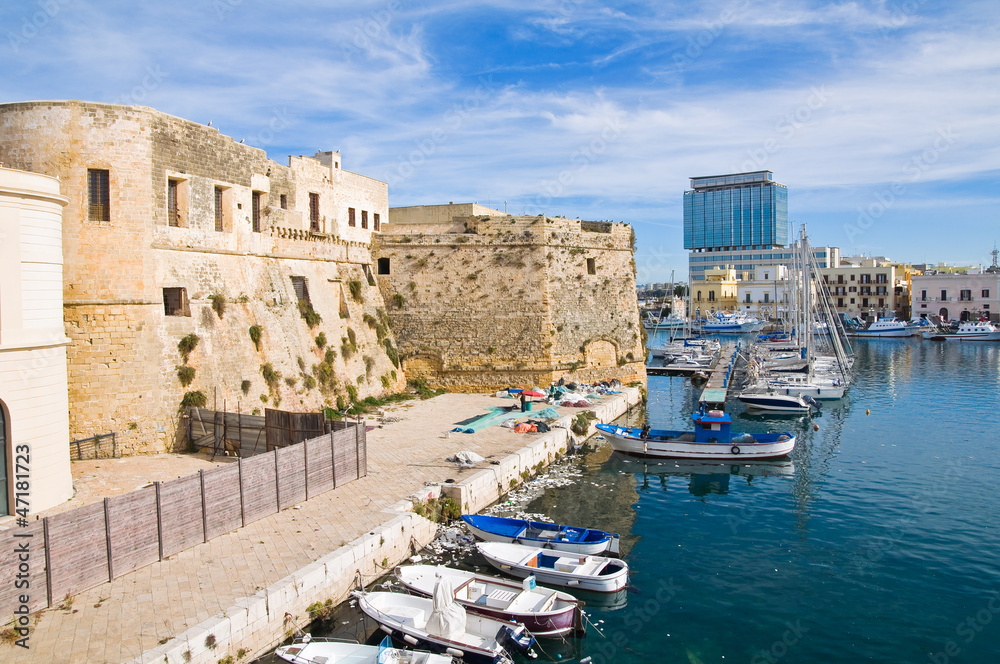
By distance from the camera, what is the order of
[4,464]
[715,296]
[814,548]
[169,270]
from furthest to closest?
[715,296] → [169,270] → [814,548] → [4,464]

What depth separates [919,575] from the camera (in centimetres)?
1296

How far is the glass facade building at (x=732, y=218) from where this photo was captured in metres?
123

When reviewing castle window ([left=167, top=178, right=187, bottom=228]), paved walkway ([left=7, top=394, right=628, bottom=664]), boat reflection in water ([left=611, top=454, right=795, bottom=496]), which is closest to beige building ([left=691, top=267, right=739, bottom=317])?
boat reflection in water ([left=611, top=454, right=795, bottom=496])

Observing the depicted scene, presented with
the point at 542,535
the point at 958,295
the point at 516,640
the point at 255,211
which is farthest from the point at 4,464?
the point at 958,295

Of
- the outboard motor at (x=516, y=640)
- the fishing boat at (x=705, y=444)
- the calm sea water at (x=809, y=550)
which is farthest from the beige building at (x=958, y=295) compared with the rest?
the outboard motor at (x=516, y=640)

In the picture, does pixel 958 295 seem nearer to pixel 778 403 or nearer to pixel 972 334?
pixel 972 334

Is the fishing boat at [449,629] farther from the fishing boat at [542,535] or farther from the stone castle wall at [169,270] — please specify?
the stone castle wall at [169,270]

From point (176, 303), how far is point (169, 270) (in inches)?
36.0

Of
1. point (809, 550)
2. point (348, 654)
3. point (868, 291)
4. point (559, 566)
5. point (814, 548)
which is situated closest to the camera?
point (348, 654)

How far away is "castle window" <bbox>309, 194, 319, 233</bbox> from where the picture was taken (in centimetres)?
2509

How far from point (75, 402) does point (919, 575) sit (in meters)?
18.4

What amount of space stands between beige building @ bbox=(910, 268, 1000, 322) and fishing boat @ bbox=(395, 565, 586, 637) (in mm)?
87068

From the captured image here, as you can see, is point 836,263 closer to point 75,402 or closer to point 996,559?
point 996,559

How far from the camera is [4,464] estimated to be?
1186 cm
